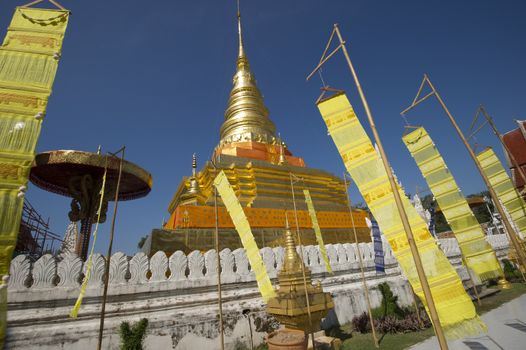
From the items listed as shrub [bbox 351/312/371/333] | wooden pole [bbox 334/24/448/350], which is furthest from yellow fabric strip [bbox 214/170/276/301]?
shrub [bbox 351/312/371/333]

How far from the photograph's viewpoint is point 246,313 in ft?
23.7

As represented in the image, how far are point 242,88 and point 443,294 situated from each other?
24.1 metres

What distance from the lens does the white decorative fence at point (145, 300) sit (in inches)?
212

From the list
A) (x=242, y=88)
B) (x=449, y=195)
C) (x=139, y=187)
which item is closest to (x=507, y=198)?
(x=449, y=195)

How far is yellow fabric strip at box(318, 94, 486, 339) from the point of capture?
3.53 meters

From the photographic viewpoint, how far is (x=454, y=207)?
6.37 meters

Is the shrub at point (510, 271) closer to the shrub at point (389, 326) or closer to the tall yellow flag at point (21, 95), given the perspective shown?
the shrub at point (389, 326)

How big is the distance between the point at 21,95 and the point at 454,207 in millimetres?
8658

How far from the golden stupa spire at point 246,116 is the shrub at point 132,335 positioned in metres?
16.3

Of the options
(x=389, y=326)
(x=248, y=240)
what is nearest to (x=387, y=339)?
(x=389, y=326)

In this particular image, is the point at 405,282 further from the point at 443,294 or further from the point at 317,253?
the point at 443,294

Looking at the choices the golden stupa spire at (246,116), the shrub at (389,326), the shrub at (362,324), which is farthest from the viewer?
the golden stupa spire at (246,116)

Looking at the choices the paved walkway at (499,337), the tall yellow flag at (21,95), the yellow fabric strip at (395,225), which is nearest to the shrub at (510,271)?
the paved walkway at (499,337)

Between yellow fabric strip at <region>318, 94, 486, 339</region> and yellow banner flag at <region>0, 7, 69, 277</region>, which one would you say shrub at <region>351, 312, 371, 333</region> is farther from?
yellow banner flag at <region>0, 7, 69, 277</region>
